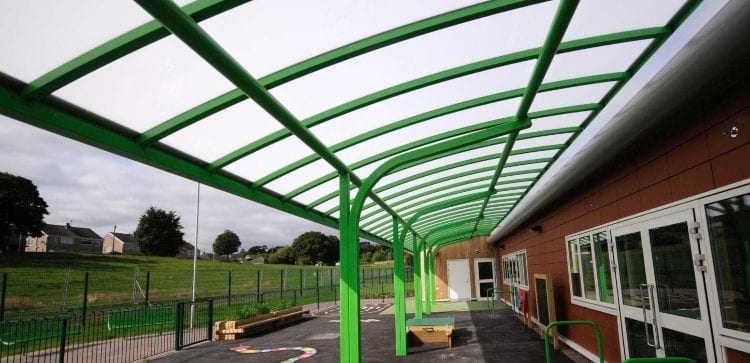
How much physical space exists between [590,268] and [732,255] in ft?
13.7

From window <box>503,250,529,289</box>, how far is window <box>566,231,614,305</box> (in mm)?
5783

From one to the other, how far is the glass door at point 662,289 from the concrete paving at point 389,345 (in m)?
2.86

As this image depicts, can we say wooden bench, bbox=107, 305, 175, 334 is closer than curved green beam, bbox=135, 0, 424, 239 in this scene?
No

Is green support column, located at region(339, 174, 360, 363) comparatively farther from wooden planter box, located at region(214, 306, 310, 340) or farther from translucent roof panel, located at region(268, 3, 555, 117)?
wooden planter box, located at region(214, 306, 310, 340)

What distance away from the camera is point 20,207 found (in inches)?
1962

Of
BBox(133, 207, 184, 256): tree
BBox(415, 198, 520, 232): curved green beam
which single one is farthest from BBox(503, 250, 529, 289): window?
BBox(133, 207, 184, 256): tree

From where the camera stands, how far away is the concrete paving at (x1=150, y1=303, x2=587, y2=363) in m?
8.82

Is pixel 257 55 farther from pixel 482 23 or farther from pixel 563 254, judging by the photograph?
pixel 563 254

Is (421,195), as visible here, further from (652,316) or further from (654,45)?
(654,45)

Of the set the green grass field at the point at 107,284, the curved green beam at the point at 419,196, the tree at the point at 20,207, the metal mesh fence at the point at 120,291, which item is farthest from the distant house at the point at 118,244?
the curved green beam at the point at 419,196

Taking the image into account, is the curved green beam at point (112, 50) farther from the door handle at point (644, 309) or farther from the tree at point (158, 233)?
the tree at point (158, 233)

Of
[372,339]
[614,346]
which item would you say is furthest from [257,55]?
[372,339]

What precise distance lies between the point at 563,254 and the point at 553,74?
5.86m

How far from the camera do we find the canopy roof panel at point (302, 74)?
248cm
